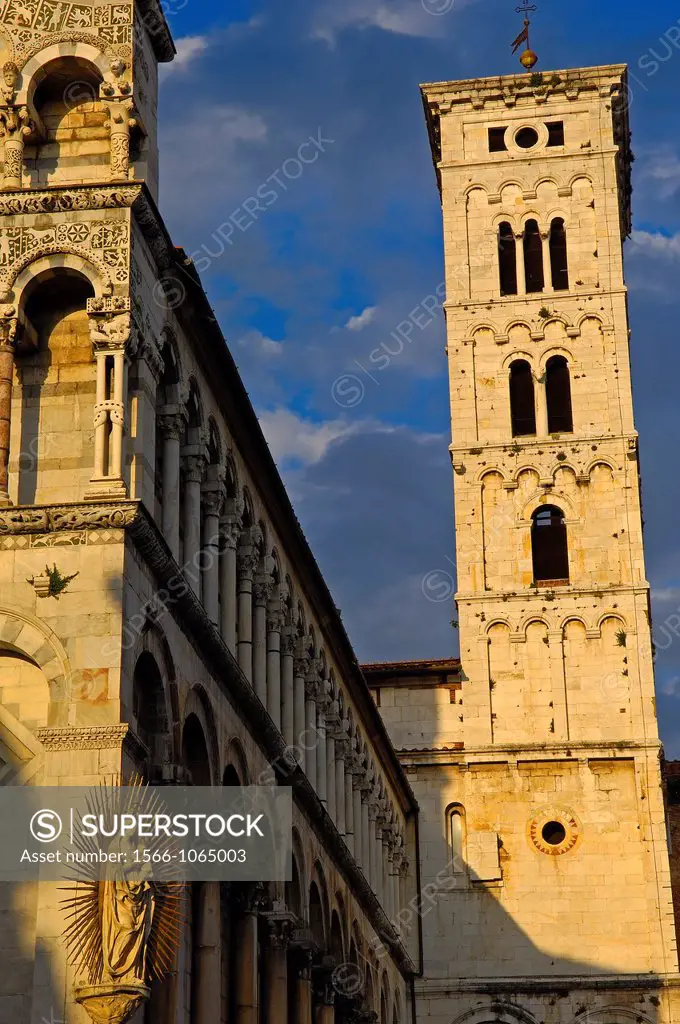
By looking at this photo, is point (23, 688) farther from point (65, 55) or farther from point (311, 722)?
point (311, 722)

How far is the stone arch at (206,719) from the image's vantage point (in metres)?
24.2

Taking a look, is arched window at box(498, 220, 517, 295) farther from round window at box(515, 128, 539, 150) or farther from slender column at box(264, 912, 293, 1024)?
slender column at box(264, 912, 293, 1024)

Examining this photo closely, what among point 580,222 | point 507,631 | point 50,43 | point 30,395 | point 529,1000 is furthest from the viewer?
point 580,222

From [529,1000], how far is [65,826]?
31.0 m

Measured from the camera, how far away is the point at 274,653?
32.0m

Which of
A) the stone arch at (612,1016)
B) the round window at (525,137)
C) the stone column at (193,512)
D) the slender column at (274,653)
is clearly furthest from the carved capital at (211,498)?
the round window at (525,137)

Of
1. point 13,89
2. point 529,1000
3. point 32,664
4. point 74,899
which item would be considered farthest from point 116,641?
point 529,1000

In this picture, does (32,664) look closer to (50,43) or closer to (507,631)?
(50,43)

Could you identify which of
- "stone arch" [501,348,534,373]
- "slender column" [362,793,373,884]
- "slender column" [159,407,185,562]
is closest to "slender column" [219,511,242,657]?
"slender column" [159,407,185,562]

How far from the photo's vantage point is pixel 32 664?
69.1ft

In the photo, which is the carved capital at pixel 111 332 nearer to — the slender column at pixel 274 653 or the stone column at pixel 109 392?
the stone column at pixel 109 392

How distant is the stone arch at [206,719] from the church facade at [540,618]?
25397 mm

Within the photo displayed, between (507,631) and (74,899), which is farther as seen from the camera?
(507,631)

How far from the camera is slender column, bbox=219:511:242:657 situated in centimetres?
2800
